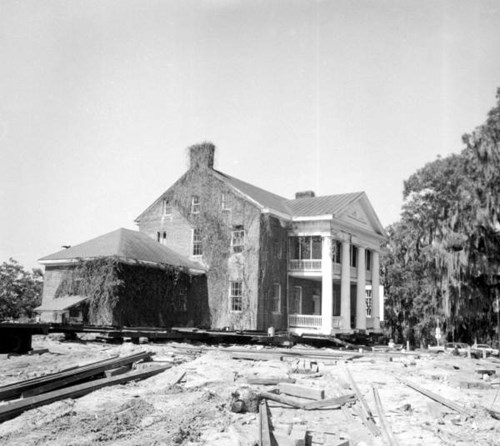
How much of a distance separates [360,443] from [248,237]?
865 inches

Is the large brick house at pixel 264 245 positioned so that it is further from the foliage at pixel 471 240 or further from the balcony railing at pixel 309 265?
the foliage at pixel 471 240

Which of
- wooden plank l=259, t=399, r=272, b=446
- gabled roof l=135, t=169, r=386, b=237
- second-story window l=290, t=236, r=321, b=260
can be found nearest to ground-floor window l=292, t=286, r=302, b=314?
second-story window l=290, t=236, r=321, b=260

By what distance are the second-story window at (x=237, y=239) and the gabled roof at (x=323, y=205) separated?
322 centimetres

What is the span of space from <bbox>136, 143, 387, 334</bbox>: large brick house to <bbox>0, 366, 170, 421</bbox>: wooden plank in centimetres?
1649

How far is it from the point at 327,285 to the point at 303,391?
19.2 m

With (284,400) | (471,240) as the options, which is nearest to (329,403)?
(284,400)

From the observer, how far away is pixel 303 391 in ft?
29.3

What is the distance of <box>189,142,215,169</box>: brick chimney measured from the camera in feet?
102

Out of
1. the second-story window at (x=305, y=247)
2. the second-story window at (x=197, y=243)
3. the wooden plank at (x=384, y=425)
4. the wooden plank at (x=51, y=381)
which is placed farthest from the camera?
the second-story window at (x=197, y=243)

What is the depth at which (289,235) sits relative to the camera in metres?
29.7

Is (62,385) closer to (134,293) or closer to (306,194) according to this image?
(134,293)

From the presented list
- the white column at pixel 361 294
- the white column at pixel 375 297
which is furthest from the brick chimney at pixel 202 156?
the white column at pixel 375 297

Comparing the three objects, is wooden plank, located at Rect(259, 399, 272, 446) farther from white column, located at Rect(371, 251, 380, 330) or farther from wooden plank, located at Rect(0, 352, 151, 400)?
white column, located at Rect(371, 251, 380, 330)

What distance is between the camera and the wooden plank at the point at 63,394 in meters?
7.76
